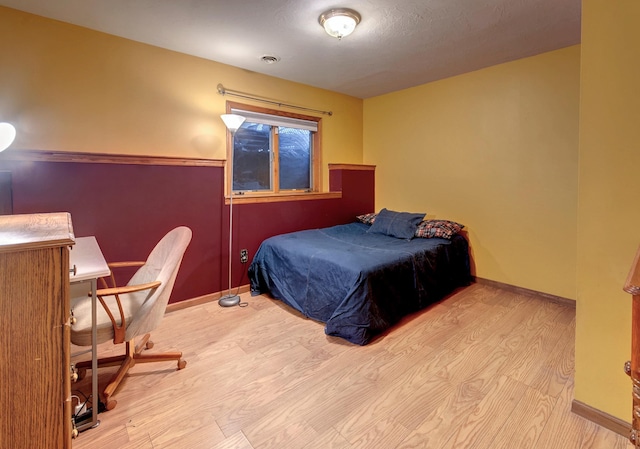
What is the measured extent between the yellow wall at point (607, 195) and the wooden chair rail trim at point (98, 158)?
9.10 feet

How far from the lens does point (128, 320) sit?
1.74 meters

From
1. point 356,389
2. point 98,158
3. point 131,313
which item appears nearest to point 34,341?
point 131,313

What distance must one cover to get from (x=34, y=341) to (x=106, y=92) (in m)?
2.44

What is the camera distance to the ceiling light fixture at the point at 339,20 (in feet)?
7.33

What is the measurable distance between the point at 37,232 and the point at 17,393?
42cm

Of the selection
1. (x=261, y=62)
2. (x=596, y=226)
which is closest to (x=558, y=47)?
(x=596, y=226)

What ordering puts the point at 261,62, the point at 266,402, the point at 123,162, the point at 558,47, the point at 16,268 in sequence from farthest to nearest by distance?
the point at 261,62, the point at 558,47, the point at 123,162, the point at 266,402, the point at 16,268

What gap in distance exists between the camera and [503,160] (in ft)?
11.0

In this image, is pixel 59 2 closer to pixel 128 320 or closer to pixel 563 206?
pixel 128 320

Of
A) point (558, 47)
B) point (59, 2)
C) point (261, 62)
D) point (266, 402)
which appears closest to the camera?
point (266, 402)

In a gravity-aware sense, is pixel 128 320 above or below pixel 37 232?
below

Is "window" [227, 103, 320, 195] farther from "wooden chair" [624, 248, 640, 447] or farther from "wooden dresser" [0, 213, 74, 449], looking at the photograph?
"wooden chair" [624, 248, 640, 447]

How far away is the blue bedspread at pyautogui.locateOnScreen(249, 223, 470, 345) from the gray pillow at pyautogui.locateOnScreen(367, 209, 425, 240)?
10cm

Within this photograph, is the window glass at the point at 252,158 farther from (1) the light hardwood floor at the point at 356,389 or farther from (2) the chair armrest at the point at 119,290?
(2) the chair armrest at the point at 119,290
